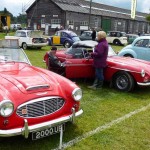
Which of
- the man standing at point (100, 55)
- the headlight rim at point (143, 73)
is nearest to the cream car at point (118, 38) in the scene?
the man standing at point (100, 55)

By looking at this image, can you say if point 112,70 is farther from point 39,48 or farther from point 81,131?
point 39,48

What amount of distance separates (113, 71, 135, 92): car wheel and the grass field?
0.77 feet

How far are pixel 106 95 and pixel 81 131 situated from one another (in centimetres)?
271

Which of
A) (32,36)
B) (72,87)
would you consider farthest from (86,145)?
(32,36)

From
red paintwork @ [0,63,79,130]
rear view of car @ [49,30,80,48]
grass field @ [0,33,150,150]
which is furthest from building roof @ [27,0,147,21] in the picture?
red paintwork @ [0,63,79,130]

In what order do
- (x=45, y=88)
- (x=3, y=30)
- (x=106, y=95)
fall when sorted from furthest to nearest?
(x=3, y=30) < (x=106, y=95) < (x=45, y=88)

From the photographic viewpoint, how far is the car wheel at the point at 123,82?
7.97 metres

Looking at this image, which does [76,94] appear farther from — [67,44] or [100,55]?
[67,44]

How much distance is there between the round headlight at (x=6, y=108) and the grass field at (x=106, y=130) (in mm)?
749

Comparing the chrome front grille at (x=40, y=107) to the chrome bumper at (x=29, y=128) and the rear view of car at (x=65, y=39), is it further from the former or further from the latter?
the rear view of car at (x=65, y=39)

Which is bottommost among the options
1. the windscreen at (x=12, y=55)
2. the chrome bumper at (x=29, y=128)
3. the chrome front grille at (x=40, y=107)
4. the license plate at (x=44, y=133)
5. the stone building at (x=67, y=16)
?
the license plate at (x=44, y=133)

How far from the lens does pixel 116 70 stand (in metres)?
8.14

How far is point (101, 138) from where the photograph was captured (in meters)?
5.02

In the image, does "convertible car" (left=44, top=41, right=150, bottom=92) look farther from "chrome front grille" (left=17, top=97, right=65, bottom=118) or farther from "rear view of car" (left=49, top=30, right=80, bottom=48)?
"rear view of car" (left=49, top=30, right=80, bottom=48)
